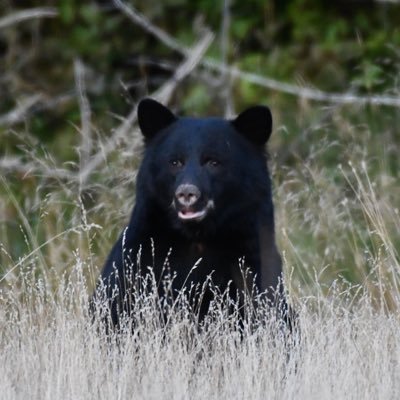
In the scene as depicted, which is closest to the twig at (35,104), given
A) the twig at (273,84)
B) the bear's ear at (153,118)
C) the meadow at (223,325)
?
the twig at (273,84)

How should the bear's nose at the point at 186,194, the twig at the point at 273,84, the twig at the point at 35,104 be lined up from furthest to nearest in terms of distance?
1. the twig at the point at 35,104
2. the twig at the point at 273,84
3. the bear's nose at the point at 186,194

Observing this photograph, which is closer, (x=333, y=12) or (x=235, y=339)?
(x=235, y=339)

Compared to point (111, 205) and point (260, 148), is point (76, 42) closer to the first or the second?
point (111, 205)

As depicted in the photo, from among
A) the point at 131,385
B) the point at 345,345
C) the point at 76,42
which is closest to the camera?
the point at 131,385

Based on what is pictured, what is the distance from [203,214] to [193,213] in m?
0.08

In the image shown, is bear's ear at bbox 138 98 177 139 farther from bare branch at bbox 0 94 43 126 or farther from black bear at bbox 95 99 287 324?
bare branch at bbox 0 94 43 126

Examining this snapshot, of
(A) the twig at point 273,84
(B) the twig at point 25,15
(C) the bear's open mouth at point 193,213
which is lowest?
(A) the twig at point 273,84

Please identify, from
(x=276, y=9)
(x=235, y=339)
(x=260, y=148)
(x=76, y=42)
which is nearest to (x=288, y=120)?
(x=276, y=9)

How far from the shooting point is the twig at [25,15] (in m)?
12.7

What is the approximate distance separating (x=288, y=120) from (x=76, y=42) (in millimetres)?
2934

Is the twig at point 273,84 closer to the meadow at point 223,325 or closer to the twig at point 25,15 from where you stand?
the twig at point 25,15

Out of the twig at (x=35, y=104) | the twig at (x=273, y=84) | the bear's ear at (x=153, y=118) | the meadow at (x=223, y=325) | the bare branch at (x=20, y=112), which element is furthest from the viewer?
the twig at (x=35, y=104)

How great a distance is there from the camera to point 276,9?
13.0 meters

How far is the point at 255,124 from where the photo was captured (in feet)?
21.3
